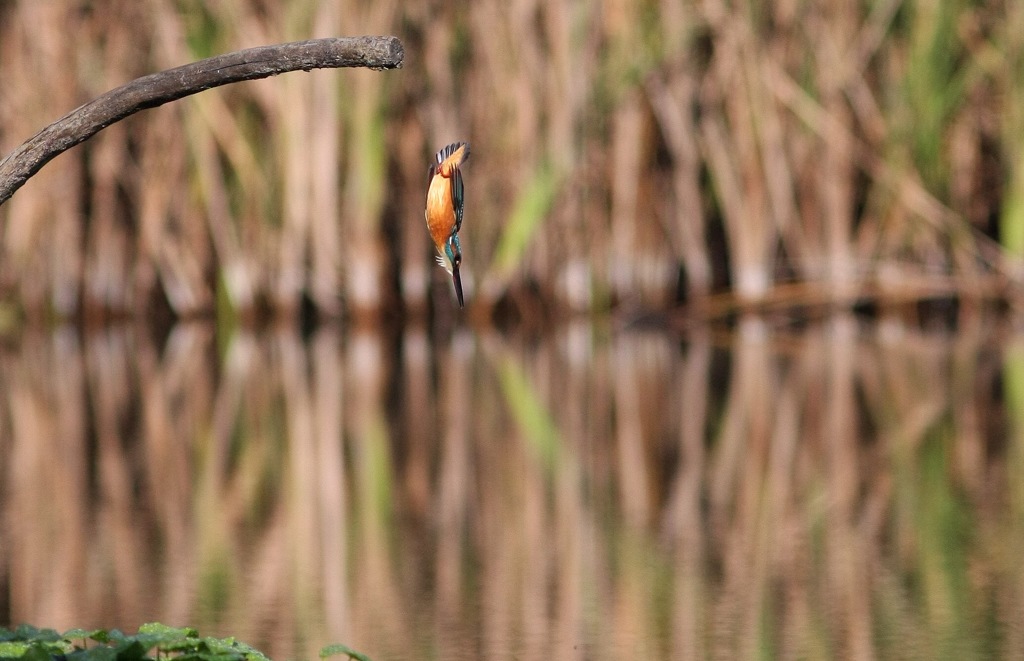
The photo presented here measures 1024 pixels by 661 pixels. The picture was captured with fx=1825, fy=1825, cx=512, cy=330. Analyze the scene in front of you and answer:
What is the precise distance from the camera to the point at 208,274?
46.1 ft

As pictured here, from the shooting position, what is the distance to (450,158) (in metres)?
2.33

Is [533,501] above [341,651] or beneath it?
above

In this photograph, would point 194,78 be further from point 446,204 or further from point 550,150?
point 550,150

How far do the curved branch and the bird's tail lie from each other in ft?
1.46

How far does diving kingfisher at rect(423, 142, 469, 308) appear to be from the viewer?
231cm

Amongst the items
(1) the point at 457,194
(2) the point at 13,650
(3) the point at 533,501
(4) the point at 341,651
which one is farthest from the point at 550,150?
(1) the point at 457,194

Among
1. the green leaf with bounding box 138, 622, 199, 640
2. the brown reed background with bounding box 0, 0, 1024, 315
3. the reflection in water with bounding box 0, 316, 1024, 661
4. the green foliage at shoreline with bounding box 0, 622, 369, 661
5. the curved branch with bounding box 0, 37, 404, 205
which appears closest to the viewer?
the curved branch with bounding box 0, 37, 404, 205

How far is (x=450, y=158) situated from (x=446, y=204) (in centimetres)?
6

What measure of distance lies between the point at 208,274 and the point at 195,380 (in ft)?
14.4

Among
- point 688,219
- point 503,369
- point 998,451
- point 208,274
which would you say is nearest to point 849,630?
point 998,451

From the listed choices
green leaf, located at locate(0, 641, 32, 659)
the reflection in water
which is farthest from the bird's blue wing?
the reflection in water

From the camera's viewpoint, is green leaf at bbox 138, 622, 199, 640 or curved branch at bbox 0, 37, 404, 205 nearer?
curved branch at bbox 0, 37, 404, 205

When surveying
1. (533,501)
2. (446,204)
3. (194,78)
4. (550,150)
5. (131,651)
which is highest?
(550,150)

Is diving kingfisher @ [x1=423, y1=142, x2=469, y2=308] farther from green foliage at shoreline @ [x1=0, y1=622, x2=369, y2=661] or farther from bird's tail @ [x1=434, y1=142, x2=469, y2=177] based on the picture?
green foliage at shoreline @ [x1=0, y1=622, x2=369, y2=661]
